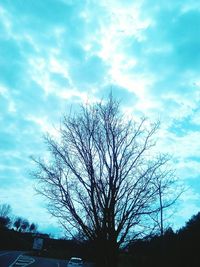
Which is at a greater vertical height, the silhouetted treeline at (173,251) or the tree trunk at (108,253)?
the silhouetted treeline at (173,251)

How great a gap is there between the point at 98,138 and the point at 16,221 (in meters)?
130

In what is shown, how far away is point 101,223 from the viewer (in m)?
10.1

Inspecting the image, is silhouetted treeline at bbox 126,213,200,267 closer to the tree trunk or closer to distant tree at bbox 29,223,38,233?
the tree trunk

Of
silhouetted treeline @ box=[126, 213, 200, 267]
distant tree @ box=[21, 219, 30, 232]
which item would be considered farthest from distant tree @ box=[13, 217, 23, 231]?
silhouetted treeline @ box=[126, 213, 200, 267]

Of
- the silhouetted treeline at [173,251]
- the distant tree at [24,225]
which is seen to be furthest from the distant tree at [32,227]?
the silhouetted treeline at [173,251]

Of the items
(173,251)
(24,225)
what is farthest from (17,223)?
(173,251)

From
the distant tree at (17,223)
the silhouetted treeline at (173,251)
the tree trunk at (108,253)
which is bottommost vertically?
the tree trunk at (108,253)

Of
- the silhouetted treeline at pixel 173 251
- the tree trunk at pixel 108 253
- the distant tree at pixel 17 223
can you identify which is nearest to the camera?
the tree trunk at pixel 108 253

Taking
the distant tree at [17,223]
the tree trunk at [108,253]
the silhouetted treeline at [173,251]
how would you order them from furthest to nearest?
the distant tree at [17,223]
the silhouetted treeline at [173,251]
the tree trunk at [108,253]

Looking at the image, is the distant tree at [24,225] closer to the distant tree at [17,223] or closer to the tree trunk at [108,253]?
the distant tree at [17,223]

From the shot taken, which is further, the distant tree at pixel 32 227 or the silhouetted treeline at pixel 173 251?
the distant tree at pixel 32 227

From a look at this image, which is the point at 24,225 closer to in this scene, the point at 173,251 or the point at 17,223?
the point at 17,223

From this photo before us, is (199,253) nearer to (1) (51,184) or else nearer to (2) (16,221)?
(1) (51,184)

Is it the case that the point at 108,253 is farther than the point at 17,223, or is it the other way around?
the point at 17,223
